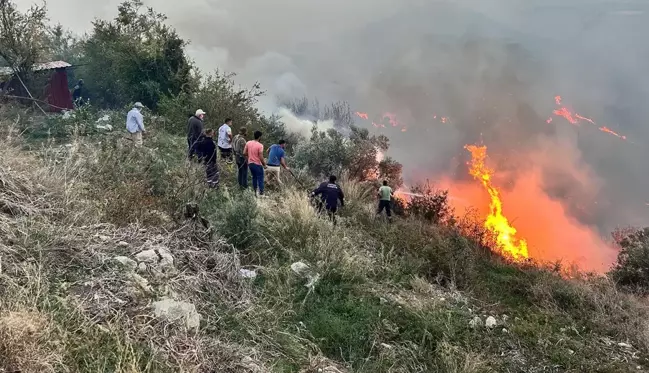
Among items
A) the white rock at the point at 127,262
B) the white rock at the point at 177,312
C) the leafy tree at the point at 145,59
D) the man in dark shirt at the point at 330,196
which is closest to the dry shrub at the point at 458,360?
the white rock at the point at 177,312

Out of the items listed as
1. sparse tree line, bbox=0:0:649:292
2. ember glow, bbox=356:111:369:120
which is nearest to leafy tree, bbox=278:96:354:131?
ember glow, bbox=356:111:369:120

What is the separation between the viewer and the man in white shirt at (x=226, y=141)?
404 inches

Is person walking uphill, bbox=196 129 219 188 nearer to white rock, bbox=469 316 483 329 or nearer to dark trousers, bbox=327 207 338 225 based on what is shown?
dark trousers, bbox=327 207 338 225

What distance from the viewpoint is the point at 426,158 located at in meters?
106

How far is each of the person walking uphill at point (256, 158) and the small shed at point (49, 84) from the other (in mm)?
9033

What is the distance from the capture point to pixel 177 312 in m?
3.81

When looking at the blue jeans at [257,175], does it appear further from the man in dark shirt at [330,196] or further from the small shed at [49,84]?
the small shed at [49,84]

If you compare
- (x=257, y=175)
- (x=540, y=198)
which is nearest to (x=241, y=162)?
(x=257, y=175)

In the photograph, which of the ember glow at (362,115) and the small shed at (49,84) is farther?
the ember glow at (362,115)

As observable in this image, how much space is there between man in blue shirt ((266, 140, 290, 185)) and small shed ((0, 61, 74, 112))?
29.2 feet

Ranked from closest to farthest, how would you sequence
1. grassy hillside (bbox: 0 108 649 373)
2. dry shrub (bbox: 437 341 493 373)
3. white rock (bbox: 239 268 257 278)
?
grassy hillside (bbox: 0 108 649 373) < dry shrub (bbox: 437 341 493 373) < white rock (bbox: 239 268 257 278)

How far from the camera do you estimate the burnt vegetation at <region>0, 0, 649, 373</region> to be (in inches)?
134

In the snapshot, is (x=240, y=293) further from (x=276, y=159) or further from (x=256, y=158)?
(x=276, y=159)

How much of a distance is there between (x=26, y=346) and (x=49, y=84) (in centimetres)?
1675
